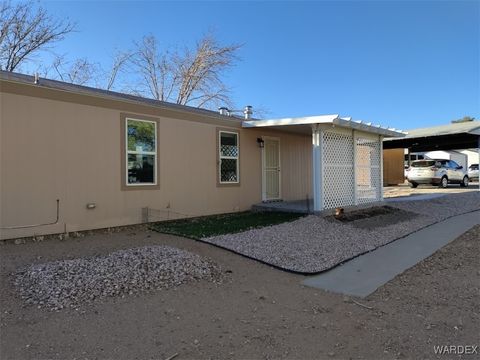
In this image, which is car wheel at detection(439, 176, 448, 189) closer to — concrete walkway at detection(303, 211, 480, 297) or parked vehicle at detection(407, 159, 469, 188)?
parked vehicle at detection(407, 159, 469, 188)

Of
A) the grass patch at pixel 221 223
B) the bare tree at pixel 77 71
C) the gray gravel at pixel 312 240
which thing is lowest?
the gray gravel at pixel 312 240

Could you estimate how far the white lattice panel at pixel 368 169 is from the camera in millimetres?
12023

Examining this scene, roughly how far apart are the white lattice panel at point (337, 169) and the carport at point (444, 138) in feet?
30.6

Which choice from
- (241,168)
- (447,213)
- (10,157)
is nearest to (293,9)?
(241,168)

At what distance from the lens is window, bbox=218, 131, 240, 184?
10.6m

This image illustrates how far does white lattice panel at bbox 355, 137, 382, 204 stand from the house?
0.04 meters

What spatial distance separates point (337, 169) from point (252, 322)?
7.55m

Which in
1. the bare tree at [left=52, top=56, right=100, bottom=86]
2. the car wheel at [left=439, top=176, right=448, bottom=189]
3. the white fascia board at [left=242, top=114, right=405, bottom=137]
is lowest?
the car wheel at [left=439, top=176, right=448, bottom=189]

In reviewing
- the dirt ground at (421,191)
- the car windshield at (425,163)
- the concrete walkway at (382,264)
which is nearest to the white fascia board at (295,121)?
the concrete walkway at (382,264)

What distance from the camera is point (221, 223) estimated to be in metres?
9.08

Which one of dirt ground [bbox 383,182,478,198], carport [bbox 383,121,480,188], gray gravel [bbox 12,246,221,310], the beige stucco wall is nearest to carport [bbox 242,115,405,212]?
the beige stucco wall

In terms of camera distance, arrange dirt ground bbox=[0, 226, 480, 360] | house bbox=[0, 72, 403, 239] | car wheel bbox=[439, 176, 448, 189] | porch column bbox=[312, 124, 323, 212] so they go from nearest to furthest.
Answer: dirt ground bbox=[0, 226, 480, 360] < house bbox=[0, 72, 403, 239] < porch column bbox=[312, 124, 323, 212] < car wheel bbox=[439, 176, 448, 189]

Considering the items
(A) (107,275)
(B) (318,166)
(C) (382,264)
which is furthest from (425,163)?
(A) (107,275)

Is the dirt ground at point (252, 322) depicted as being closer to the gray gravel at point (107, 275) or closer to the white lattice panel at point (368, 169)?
the gray gravel at point (107, 275)
